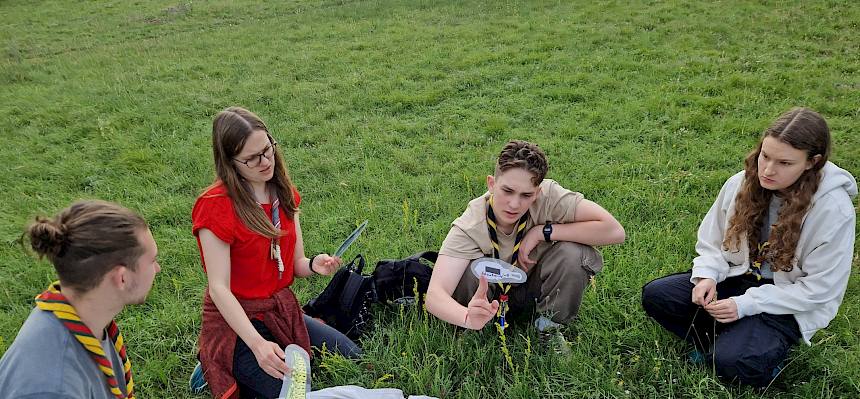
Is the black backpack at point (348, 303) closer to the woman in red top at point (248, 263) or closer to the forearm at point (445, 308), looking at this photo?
the woman in red top at point (248, 263)

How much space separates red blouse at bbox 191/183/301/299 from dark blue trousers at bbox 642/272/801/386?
2166 mm

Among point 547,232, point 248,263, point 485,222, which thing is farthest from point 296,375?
point 547,232

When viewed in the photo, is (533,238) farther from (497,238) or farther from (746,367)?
(746,367)

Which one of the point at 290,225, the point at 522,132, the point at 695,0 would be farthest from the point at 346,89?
the point at 695,0

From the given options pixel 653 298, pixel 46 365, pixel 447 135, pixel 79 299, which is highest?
pixel 79 299

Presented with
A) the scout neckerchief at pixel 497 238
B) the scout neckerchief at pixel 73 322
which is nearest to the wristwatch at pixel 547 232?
the scout neckerchief at pixel 497 238

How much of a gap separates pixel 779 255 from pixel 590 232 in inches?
38.5

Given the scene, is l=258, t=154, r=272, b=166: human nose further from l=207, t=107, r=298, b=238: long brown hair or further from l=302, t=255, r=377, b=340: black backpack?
l=302, t=255, r=377, b=340: black backpack

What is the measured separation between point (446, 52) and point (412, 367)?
7.93 meters

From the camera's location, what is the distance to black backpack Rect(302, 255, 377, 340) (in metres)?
3.74

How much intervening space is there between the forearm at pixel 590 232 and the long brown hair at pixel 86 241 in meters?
2.19

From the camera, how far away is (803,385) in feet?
10.1

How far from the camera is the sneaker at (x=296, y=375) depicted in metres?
2.78

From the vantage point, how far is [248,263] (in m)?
3.28
